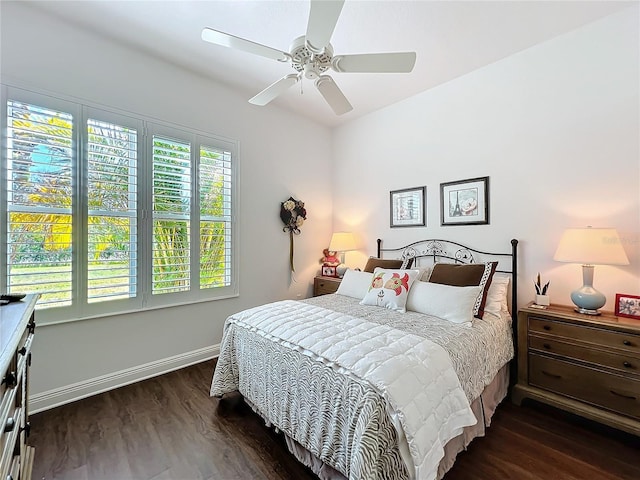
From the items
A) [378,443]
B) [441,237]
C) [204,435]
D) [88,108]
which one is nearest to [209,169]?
[88,108]

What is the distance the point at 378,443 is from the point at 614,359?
6.03 feet

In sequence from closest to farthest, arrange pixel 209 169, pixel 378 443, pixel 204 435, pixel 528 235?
pixel 378 443
pixel 204 435
pixel 528 235
pixel 209 169

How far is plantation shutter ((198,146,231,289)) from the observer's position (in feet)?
10.1

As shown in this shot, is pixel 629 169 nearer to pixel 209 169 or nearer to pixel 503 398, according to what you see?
pixel 503 398

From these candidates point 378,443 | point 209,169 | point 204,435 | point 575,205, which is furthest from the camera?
point 209,169

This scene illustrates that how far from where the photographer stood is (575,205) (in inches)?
93.2

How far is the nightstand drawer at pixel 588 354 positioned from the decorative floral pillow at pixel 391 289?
1.00 meters

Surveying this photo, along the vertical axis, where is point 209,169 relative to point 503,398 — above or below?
above

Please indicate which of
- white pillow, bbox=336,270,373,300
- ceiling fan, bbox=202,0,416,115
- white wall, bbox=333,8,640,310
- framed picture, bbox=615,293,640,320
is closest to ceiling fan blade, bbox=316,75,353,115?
ceiling fan, bbox=202,0,416,115

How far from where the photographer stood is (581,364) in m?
2.04

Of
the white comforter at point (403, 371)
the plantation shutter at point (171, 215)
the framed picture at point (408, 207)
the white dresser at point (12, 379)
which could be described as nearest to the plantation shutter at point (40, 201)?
the plantation shutter at point (171, 215)

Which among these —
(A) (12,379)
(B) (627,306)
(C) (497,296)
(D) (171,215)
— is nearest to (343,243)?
(C) (497,296)

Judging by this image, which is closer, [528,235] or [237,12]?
[237,12]

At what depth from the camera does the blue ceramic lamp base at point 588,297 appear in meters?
2.09
